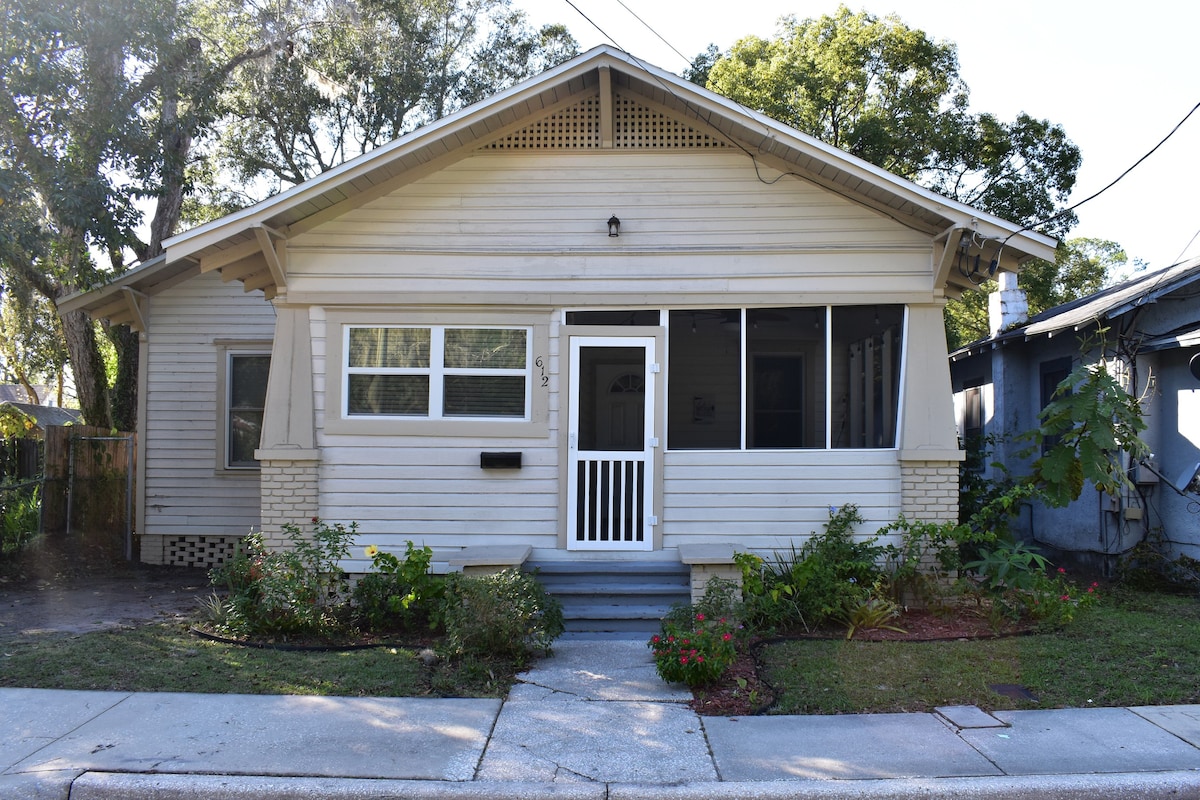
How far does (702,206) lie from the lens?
8.90 meters

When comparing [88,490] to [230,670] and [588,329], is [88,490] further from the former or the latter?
[588,329]

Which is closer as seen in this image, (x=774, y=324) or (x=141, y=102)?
(x=774, y=324)

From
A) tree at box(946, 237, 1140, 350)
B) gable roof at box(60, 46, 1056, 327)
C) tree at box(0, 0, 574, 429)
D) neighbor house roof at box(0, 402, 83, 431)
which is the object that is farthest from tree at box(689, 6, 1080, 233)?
neighbor house roof at box(0, 402, 83, 431)

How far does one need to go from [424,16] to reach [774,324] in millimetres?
16078

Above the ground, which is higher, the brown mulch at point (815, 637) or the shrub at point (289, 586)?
the shrub at point (289, 586)

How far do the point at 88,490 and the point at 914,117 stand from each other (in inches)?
661

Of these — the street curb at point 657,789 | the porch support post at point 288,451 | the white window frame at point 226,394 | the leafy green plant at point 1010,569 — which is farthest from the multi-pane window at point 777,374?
the white window frame at point 226,394

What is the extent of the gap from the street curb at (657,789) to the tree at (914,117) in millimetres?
16093

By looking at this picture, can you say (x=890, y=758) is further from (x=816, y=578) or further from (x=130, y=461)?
(x=130, y=461)

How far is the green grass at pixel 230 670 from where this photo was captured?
20.8 ft

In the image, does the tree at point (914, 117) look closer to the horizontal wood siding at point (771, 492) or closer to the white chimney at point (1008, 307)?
the white chimney at point (1008, 307)

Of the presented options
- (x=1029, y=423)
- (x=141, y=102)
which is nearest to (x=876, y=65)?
(x=1029, y=423)

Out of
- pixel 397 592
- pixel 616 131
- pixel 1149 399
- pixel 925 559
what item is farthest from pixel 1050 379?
pixel 397 592

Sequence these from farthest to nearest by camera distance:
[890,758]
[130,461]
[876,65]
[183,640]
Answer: [876,65] < [130,461] < [183,640] < [890,758]
